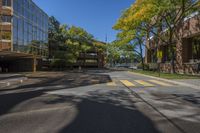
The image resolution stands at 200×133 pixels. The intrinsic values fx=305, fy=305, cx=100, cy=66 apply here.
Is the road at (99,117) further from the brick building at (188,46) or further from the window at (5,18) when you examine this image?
the window at (5,18)

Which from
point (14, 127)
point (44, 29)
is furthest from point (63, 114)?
point (44, 29)

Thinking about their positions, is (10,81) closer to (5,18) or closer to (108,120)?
(108,120)

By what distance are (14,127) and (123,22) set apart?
3288cm

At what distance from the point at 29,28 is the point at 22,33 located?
346 cm

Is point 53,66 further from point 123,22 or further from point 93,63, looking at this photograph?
point 93,63

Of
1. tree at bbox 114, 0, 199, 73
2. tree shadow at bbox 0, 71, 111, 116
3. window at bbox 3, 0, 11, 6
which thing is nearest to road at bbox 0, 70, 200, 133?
tree shadow at bbox 0, 71, 111, 116

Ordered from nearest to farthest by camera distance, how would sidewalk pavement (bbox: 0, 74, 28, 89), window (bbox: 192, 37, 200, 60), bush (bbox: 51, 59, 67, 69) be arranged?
sidewalk pavement (bbox: 0, 74, 28, 89)
window (bbox: 192, 37, 200, 60)
bush (bbox: 51, 59, 67, 69)

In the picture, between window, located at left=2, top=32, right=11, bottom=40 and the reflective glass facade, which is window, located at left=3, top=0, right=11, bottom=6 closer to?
the reflective glass facade

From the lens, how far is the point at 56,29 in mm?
76562

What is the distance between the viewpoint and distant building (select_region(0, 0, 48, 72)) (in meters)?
37.7

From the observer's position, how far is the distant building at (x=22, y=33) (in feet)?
124

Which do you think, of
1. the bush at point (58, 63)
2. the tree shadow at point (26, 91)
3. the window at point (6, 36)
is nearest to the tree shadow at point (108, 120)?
the tree shadow at point (26, 91)

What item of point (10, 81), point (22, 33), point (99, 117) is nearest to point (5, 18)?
point (22, 33)

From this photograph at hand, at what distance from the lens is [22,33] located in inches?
1646
